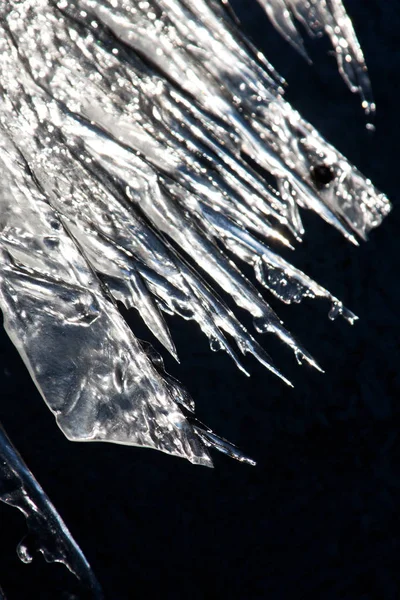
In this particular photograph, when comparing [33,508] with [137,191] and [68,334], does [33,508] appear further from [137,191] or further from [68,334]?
[137,191]

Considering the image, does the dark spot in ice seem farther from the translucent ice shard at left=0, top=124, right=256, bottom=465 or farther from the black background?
the translucent ice shard at left=0, top=124, right=256, bottom=465

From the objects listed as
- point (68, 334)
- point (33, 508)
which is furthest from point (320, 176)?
point (33, 508)

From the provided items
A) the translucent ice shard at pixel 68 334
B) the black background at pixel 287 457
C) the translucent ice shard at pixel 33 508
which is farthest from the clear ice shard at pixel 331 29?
the translucent ice shard at pixel 33 508

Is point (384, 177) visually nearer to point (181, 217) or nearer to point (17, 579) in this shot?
point (181, 217)

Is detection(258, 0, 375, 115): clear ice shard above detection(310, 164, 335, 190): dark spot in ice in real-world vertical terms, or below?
above

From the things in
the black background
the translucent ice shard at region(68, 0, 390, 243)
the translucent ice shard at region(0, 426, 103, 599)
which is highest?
the translucent ice shard at region(68, 0, 390, 243)

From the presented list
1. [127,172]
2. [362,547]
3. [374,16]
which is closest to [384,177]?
[374,16]

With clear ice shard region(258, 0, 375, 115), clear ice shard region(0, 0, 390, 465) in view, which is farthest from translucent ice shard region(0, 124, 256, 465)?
clear ice shard region(258, 0, 375, 115)
